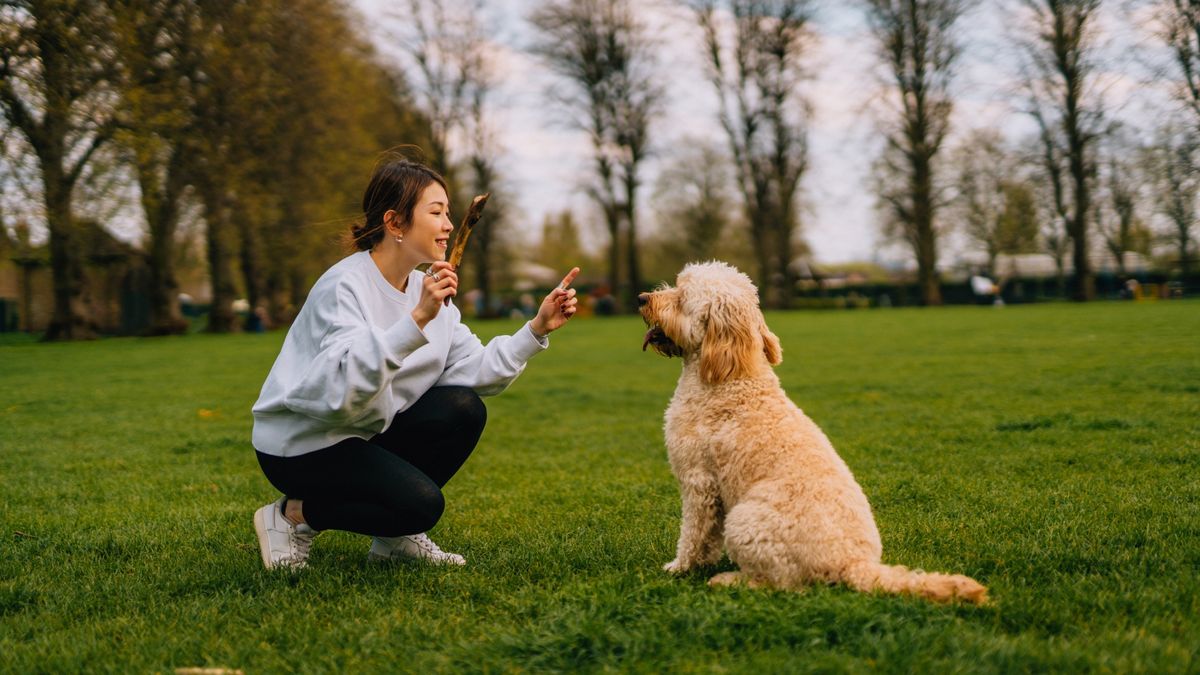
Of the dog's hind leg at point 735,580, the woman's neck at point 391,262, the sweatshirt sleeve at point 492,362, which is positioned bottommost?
the dog's hind leg at point 735,580

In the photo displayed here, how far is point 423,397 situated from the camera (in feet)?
15.2

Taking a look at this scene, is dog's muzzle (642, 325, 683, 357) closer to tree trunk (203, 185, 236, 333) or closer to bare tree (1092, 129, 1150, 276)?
tree trunk (203, 185, 236, 333)

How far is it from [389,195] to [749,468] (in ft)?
7.29

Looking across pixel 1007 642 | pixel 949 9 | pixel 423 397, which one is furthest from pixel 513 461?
pixel 949 9

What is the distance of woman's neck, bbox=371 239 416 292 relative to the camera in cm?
445

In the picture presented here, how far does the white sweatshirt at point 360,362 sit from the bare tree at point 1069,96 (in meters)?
41.0

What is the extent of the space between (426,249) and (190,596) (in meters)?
1.95

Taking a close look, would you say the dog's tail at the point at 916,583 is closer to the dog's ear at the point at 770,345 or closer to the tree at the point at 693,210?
the dog's ear at the point at 770,345

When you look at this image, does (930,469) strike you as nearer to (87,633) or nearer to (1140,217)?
(87,633)

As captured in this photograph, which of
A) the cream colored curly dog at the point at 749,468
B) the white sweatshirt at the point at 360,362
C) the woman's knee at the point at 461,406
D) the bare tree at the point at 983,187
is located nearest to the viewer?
the cream colored curly dog at the point at 749,468

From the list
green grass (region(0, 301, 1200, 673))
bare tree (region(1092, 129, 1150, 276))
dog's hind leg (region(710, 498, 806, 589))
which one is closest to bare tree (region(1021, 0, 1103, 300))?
bare tree (region(1092, 129, 1150, 276))

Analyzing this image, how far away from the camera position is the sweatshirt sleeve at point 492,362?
4.70 m

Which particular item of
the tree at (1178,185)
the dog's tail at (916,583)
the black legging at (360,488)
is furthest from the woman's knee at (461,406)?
the tree at (1178,185)

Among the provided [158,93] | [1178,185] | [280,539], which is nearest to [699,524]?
[280,539]
